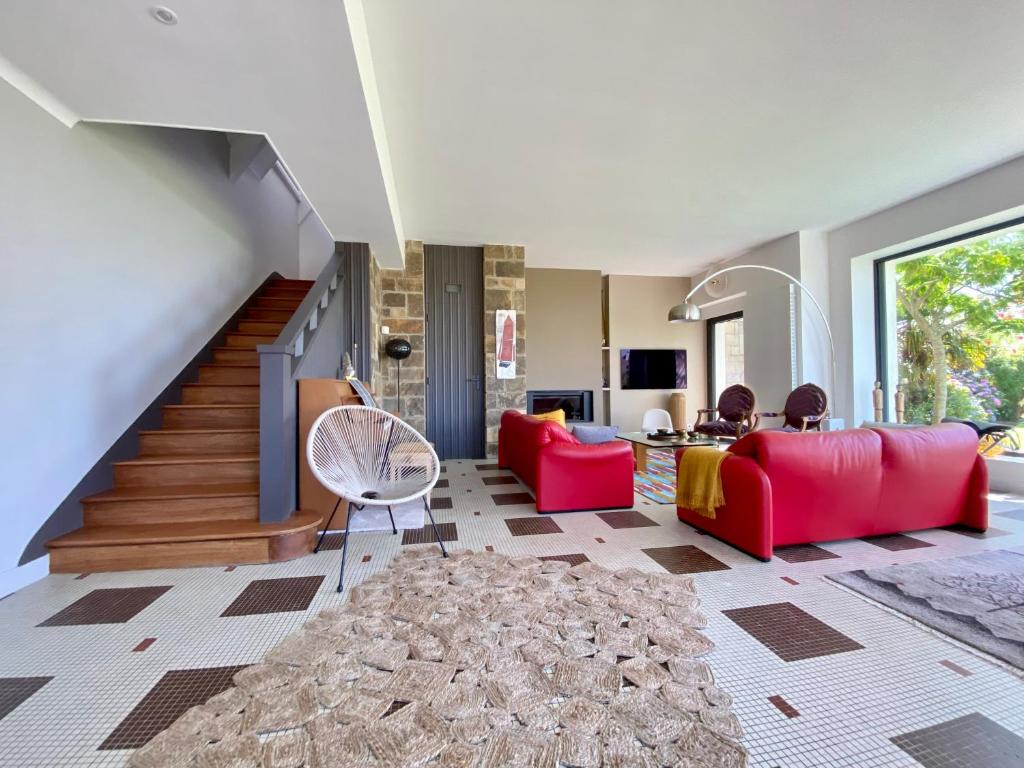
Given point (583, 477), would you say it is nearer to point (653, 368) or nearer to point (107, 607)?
point (107, 607)

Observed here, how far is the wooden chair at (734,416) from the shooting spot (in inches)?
211

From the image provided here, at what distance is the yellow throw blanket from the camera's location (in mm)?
2602

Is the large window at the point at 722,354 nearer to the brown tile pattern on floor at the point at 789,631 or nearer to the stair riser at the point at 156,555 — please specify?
the brown tile pattern on floor at the point at 789,631

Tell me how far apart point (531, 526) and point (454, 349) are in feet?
11.9

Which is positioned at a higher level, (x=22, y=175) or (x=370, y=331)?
(x=22, y=175)

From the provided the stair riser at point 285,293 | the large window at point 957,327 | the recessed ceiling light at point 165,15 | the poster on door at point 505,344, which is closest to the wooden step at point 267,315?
the stair riser at point 285,293

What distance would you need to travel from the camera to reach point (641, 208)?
4.91m

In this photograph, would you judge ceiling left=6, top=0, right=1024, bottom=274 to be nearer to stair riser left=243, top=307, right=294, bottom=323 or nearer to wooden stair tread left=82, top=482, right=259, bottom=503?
stair riser left=243, top=307, right=294, bottom=323

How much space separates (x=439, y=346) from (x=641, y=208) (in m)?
3.20

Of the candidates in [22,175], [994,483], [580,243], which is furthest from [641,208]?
[22,175]

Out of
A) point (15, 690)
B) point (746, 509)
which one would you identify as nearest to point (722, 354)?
point (746, 509)

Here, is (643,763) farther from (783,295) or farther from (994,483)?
(783,295)

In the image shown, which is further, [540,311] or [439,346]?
[540,311]

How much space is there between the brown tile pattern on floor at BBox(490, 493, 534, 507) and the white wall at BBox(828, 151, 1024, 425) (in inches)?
174
